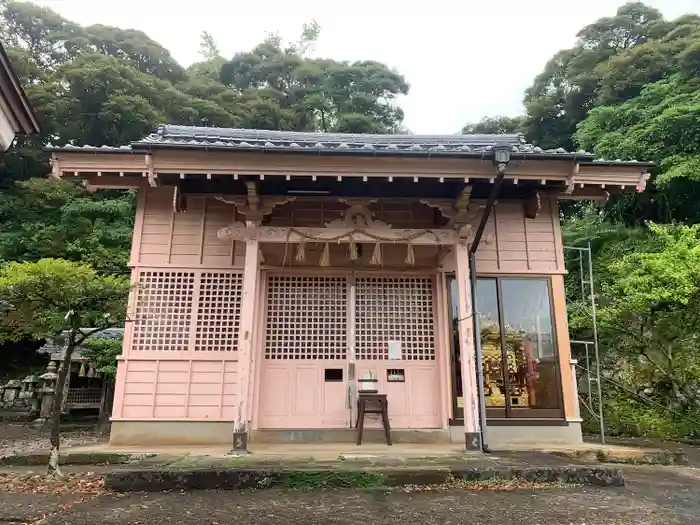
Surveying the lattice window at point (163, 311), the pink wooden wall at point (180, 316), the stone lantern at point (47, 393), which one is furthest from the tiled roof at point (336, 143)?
the stone lantern at point (47, 393)

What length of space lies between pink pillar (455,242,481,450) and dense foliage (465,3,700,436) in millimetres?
3949

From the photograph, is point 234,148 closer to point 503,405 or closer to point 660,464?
point 503,405

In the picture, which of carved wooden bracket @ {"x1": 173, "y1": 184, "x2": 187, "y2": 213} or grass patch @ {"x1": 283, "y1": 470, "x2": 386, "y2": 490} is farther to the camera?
carved wooden bracket @ {"x1": 173, "y1": 184, "x2": 187, "y2": 213}

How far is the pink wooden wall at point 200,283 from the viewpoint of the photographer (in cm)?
667

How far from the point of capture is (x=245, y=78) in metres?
28.0

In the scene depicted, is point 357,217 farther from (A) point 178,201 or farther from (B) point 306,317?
(A) point 178,201

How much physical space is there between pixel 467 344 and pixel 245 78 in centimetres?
2590

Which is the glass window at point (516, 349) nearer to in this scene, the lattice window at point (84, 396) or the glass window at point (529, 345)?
the glass window at point (529, 345)

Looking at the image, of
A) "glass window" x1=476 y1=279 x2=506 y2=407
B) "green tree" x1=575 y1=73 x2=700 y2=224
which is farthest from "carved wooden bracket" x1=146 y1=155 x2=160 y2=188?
"green tree" x1=575 y1=73 x2=700 y2=224

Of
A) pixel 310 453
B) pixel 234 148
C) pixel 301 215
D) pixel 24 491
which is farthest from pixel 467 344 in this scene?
pixel 24 491

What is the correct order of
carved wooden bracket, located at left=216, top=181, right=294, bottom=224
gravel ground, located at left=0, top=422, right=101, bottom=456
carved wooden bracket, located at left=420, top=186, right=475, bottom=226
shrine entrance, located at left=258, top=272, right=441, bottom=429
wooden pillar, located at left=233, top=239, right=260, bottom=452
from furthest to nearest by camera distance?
gravel ground, located at left=0, top=422, right=101, bottom=456
shrine entrance, located at left=258, top=272, right=441, bottom=429
carved wooden bracket, located at left=420, top=186, right=475, bottom=226
carved wooden bracket, located at left=216, top=181, right=294, bottom=224
wooden pillar, located at left=233, top=239, right=260, bottom=452

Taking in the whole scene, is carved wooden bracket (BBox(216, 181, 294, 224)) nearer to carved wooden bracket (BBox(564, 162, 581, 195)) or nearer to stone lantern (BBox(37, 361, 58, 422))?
carved wooden bracket (BBox(564, 162, 581, 195))

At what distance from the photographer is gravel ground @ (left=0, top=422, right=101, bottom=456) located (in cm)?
762

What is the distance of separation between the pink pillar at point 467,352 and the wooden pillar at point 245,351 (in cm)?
273
